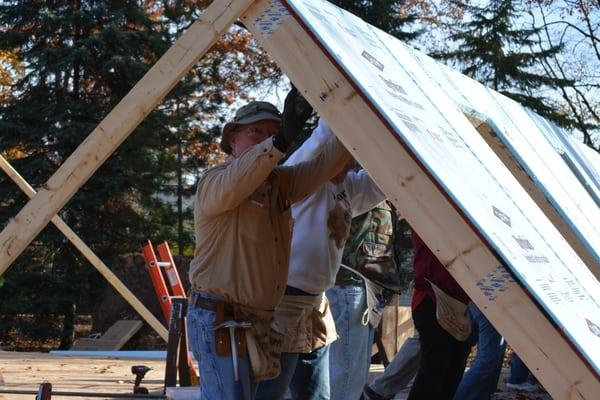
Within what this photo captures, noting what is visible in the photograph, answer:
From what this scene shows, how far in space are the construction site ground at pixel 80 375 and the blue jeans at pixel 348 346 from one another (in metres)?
2.11

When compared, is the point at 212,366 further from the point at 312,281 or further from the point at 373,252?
the point at 373,252

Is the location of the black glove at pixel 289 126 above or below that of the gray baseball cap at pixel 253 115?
below

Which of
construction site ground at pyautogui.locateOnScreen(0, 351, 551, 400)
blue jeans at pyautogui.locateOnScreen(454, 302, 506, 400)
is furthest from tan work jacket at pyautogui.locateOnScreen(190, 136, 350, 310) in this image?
construction site ground at pyautogui.locateOnScreen(0, 351, 551, 400)

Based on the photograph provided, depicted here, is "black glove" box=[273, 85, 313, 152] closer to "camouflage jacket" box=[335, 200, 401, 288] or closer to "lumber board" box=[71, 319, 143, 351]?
"camouflage jacket" box=[335, 200, 401, 288]

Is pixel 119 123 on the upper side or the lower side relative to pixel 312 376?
upper

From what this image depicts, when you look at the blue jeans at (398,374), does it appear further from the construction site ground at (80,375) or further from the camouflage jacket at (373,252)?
the construction site ground at (80,375)

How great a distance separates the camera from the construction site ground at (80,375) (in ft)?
21.1

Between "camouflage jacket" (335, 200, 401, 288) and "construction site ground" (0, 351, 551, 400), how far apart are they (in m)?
2.12

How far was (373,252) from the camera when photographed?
4.53 m

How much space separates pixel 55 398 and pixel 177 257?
11.1 m

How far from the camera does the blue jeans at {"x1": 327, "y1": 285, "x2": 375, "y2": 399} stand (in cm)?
439

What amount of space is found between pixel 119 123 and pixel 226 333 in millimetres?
959

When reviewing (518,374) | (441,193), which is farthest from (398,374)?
(441,193)

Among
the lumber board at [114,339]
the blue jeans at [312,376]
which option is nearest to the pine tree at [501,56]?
the lumber board at [114,339]
